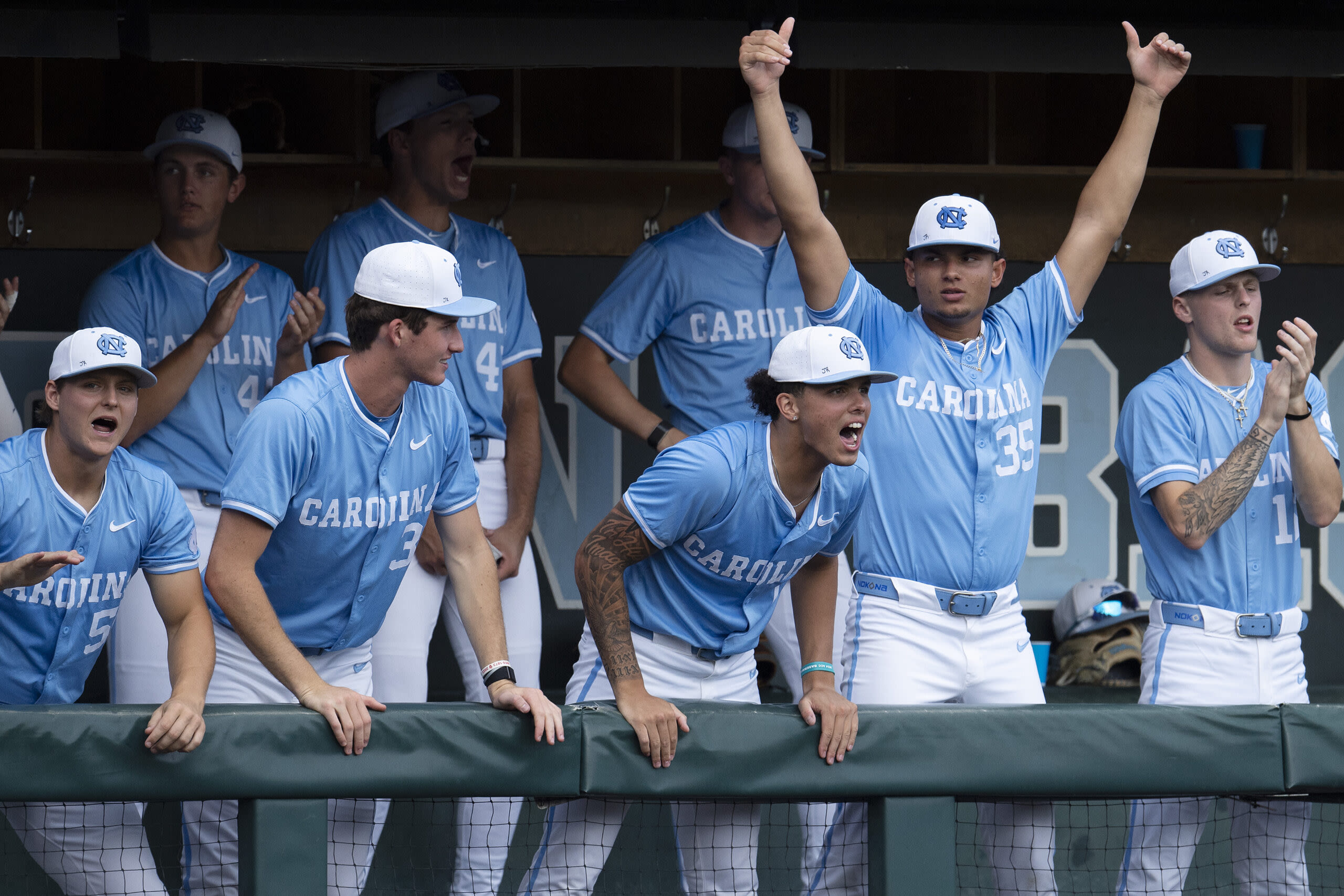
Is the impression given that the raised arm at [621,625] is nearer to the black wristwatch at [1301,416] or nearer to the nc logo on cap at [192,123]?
the black wristwatch at [1301,416]

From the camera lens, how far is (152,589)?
2.68 meters

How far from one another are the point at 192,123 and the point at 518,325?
92 centimetres

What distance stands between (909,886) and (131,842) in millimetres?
1407

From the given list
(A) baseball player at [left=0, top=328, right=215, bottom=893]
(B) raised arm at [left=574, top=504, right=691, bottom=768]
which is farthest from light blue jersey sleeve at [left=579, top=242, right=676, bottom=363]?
(A) baseball player at [left=0, top=328, right=215, bottom=893]

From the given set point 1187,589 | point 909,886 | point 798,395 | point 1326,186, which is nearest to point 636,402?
point 798,395

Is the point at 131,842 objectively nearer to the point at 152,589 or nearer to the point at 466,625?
the point at 152,589

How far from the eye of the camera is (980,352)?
3059 mm

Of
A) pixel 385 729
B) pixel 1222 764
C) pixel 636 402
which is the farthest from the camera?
pixel 636 402

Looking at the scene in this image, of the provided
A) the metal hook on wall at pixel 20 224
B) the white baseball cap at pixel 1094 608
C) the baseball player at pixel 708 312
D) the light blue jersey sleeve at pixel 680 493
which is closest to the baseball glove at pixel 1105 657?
the white baseball cap at pixel 1094 608

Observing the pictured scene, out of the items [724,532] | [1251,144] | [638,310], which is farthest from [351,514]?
[1251,144]

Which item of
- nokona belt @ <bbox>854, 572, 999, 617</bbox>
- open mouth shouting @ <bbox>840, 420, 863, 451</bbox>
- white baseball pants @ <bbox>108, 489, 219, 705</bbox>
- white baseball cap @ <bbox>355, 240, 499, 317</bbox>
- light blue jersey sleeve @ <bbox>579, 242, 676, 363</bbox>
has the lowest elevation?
white baseball pants @ <bbox>108, 489, 219, 705</bbox>

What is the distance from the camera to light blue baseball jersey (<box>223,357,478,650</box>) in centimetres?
257

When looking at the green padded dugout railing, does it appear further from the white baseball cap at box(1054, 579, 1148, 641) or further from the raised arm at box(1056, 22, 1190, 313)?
the white baseball cap at box(1054, 579, 1148, 641)

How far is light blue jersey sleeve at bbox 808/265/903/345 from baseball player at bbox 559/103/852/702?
61 centimetres
